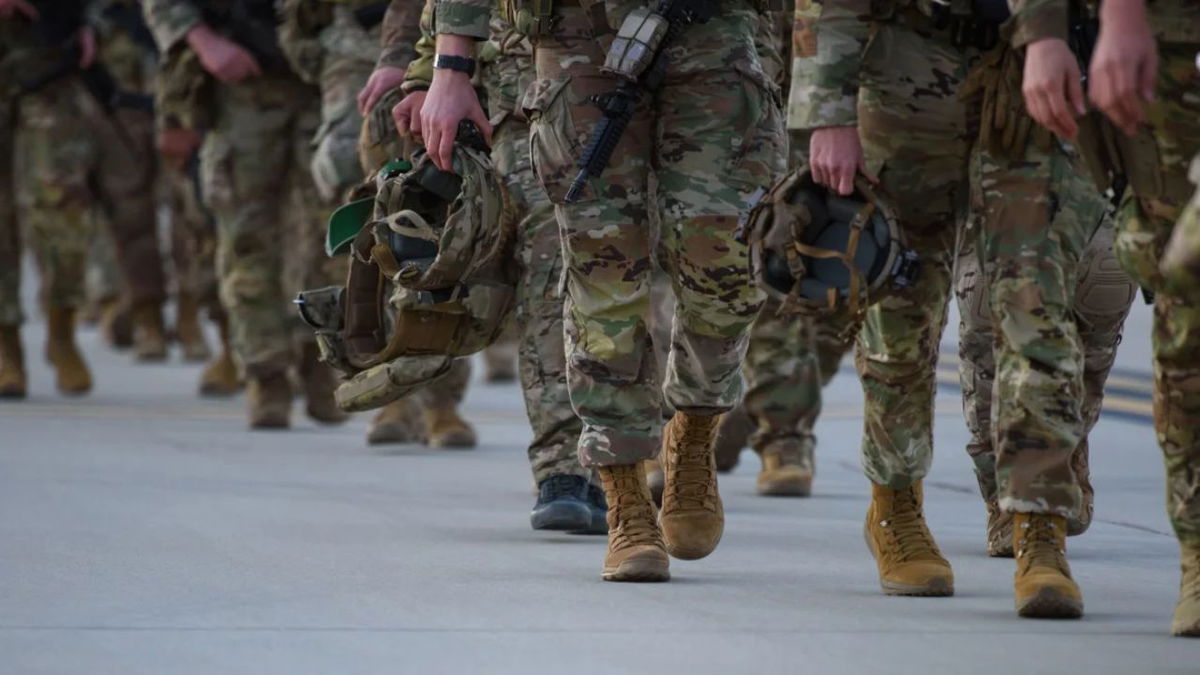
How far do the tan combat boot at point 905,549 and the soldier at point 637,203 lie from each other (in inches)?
17.7

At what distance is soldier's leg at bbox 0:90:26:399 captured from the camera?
10.1 meters

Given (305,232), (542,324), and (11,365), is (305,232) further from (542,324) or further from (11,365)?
(542,324)

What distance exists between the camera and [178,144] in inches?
402

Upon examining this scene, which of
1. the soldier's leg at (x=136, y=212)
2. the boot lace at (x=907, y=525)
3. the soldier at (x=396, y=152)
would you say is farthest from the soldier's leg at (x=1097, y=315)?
the soldier's leg at (x=136, y=212)

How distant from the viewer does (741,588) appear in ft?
16.0

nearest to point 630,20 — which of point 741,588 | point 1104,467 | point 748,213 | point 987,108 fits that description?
point 748,213

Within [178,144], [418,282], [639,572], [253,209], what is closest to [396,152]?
[418,282]

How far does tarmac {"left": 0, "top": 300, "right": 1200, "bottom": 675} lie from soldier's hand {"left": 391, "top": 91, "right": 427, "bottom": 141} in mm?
978

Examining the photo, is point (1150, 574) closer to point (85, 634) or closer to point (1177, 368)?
point (1177, 368)

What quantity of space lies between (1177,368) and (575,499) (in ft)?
6.86

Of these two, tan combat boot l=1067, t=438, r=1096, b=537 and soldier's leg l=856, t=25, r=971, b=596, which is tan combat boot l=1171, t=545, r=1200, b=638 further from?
tan combat boot l=1067, t=438, r=1096, b=537

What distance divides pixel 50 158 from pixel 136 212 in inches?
74.0

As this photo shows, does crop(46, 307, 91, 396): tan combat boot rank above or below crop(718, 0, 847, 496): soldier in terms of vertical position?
below

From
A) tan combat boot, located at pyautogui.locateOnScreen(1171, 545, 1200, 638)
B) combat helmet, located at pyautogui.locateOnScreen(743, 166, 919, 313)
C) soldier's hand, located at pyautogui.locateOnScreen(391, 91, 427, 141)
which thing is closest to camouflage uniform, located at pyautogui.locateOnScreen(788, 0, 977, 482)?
combat helmet, located at pyautogui.locateOnScreen(743, 166, 919, 313)
